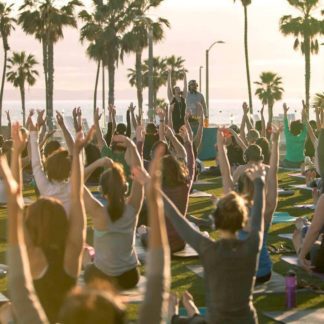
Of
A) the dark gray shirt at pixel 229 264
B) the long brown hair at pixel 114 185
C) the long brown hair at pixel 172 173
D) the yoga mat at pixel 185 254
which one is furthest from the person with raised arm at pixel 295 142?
the dark gray shirt at pixel 229 264

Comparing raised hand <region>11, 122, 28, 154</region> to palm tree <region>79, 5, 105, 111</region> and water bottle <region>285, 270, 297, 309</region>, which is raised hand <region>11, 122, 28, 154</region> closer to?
water bottle <region>285, 270, 297, 309</region>

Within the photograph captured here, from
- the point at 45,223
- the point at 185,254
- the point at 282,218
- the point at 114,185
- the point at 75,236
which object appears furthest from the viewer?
the point at 282,218

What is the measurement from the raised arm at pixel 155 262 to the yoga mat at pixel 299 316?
5.03 meters

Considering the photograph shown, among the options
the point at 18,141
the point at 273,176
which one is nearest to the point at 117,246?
the point at 273,176

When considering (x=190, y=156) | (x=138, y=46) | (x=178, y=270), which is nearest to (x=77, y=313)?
(x=178, y=270)

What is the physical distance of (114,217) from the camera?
8.12 metres

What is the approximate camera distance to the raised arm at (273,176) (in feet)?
28.4

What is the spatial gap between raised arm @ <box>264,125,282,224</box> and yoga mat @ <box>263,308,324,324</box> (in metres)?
1.17

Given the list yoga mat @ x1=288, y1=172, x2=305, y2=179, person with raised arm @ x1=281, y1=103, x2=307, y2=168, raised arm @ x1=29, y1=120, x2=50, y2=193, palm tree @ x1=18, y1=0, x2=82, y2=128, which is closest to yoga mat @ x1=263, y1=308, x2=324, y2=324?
raised arm @ x1=29, y1=120, x2=50, y2=193

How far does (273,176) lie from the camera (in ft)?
30.3

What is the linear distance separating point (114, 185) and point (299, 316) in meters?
2.52

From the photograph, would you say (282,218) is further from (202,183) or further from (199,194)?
(202,183)

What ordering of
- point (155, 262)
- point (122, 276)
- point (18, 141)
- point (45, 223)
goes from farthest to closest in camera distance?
point (122, 276) → point (45, 223) → point (18, 141) → point (155, 262)

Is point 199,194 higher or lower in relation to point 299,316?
higher
